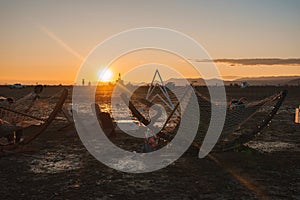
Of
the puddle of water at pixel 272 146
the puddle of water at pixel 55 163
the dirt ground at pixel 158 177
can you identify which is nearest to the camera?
the dirt ground at pixel 158 177

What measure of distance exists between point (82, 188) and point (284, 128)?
1487 cm

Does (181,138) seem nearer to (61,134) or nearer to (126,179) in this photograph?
(126,179)

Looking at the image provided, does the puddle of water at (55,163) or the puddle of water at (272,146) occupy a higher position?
the puddle of water at (272,146)

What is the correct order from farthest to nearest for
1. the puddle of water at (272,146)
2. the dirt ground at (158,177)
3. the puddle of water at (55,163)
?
the puddle of water at (272,146) → the puddle of water at (55,163) → the dirt ground at (158,177)

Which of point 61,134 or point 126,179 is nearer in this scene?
point 126,179

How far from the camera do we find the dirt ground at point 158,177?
777 cm

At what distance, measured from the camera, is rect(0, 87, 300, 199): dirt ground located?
7770 millimetres

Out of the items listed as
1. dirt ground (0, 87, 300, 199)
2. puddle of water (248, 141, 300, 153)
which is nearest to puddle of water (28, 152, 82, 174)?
dirt ground (0, 87, 300, 199)

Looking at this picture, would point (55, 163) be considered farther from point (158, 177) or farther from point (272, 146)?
point (272, 146)

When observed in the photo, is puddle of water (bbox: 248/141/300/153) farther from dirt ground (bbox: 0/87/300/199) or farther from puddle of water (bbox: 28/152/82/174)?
puddle of water (bbox: 28/152/82/174)

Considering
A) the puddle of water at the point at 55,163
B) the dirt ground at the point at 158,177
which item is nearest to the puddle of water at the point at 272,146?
the dirt ground at the point at 158,177

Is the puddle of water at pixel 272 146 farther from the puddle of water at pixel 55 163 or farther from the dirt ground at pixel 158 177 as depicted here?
the puddle of water at pixel 55 163

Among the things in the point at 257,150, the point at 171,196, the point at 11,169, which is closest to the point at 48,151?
the point at 11,169

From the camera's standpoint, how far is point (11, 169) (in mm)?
9797
